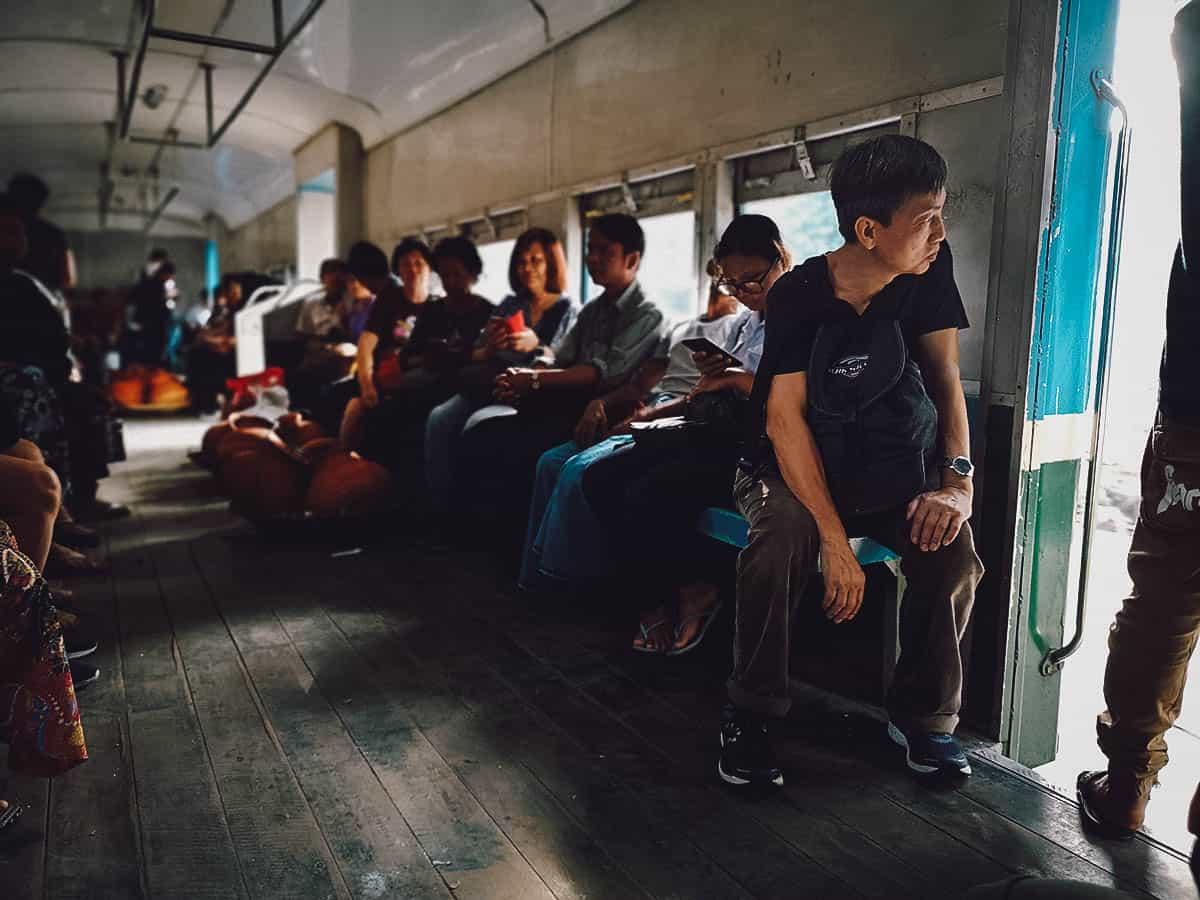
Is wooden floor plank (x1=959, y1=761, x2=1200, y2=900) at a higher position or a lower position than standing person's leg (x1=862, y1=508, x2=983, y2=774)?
lower

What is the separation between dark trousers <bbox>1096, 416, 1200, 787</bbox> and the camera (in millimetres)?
1850

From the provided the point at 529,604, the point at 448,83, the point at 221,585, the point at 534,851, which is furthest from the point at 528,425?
the point at 448,83

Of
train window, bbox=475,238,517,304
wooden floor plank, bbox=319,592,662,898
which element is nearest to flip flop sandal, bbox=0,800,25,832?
wooden floor plank, bbox=319,592,662,898

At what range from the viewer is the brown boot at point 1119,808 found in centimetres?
193

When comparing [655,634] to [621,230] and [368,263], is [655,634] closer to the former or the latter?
[621,230]

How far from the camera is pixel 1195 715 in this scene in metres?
3.17

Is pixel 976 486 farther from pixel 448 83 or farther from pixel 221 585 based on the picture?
Result: pixel 448 83

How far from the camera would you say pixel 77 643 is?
2975 mm

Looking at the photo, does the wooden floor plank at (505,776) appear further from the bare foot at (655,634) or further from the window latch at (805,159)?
the window latch at (805,159)

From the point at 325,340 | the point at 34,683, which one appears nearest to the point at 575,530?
the point at 34,683

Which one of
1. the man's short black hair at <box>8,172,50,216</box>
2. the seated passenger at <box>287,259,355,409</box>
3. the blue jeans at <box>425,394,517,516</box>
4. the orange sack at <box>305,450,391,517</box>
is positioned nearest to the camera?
the blue jeans at <box>425,394,517,516</box>

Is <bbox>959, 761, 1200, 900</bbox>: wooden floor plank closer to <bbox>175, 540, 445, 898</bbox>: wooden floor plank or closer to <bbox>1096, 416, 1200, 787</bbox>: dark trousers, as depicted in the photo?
<bbox>1096, 416, 1200, 787</bbox>: dark trousers

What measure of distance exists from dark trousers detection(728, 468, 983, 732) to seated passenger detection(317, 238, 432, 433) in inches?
125

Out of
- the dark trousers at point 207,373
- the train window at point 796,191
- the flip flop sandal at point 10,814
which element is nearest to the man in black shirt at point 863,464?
the train window at point 796,191
